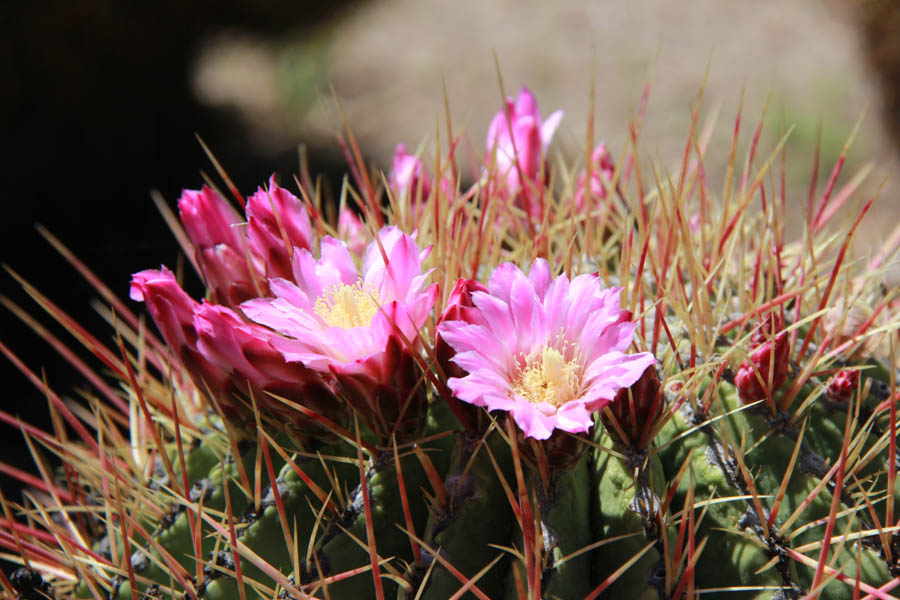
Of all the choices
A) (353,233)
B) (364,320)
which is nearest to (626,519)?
(364,320)

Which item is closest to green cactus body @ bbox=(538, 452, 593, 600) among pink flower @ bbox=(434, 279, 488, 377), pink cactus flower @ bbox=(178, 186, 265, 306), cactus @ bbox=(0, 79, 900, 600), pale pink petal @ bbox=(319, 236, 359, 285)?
cactus @ bbox=(0, 79, 900, 600)

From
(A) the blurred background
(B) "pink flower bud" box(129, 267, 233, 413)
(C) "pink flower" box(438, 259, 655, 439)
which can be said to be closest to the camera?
(C) "pink flower" box(438, 259, 655, 439)

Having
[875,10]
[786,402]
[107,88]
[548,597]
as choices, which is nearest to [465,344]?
[548,597]

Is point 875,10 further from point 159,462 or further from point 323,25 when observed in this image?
point 323,25

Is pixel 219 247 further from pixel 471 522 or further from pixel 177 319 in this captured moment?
pixel 471 522

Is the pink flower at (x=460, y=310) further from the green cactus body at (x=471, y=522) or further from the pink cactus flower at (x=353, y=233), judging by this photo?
the pink cactus flower at (x=353, y=233)

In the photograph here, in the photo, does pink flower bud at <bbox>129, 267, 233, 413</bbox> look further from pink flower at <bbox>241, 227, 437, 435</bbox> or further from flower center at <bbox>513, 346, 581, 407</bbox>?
flower center at <bbox>513, 346, 581, 407</bbox>

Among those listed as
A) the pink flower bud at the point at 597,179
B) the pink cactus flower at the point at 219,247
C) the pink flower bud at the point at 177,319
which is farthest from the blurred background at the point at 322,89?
the pink flower bud at the point at 177,319
